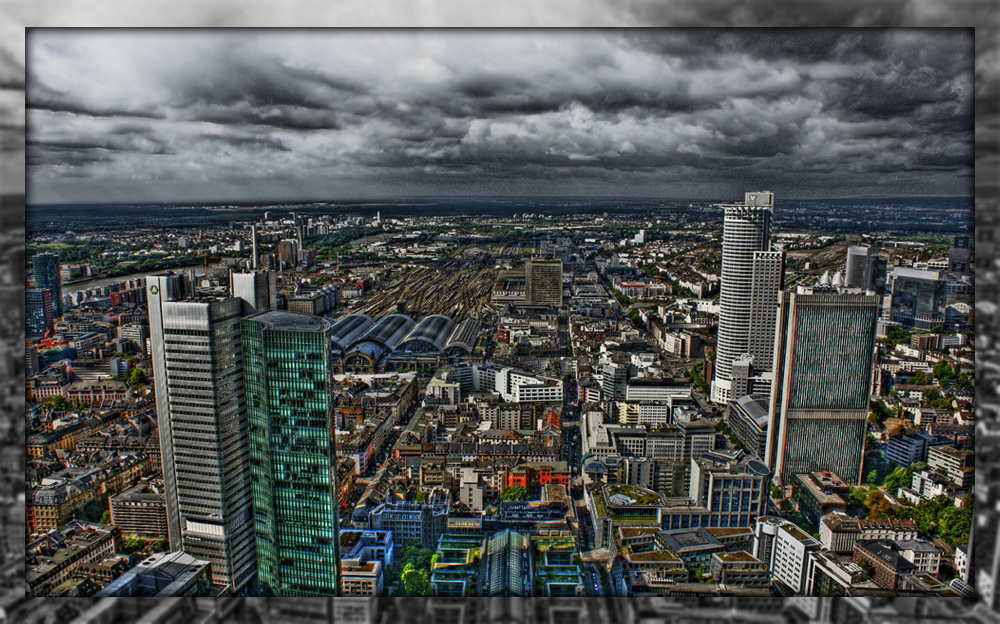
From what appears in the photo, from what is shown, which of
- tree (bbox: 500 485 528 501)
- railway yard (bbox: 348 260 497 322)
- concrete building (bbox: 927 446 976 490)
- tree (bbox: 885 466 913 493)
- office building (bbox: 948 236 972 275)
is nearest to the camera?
tree (bbox: 500 485 528 501)

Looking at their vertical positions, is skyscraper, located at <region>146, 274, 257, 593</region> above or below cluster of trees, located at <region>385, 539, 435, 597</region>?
above

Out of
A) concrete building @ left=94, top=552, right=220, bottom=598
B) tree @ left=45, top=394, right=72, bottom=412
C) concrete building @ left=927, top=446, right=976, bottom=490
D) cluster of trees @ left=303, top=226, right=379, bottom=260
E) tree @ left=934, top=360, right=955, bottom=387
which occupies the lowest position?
tree @ left=45, top=394, right=72, bottom=412

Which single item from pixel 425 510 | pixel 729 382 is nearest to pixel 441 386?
pixel 425 510

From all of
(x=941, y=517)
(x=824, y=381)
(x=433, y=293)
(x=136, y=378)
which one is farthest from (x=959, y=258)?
(x=136, y=378)

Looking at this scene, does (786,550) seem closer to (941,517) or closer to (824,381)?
(941,517)

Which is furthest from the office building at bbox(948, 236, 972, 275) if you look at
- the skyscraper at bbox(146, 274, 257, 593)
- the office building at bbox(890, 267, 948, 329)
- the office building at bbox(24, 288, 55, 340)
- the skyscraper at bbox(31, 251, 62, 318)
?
the office building at bbox(24, 288, 55, 340)

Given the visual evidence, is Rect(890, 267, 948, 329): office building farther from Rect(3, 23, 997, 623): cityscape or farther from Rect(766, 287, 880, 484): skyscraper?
Rect(766, 287, 880, 484): skyscraper
